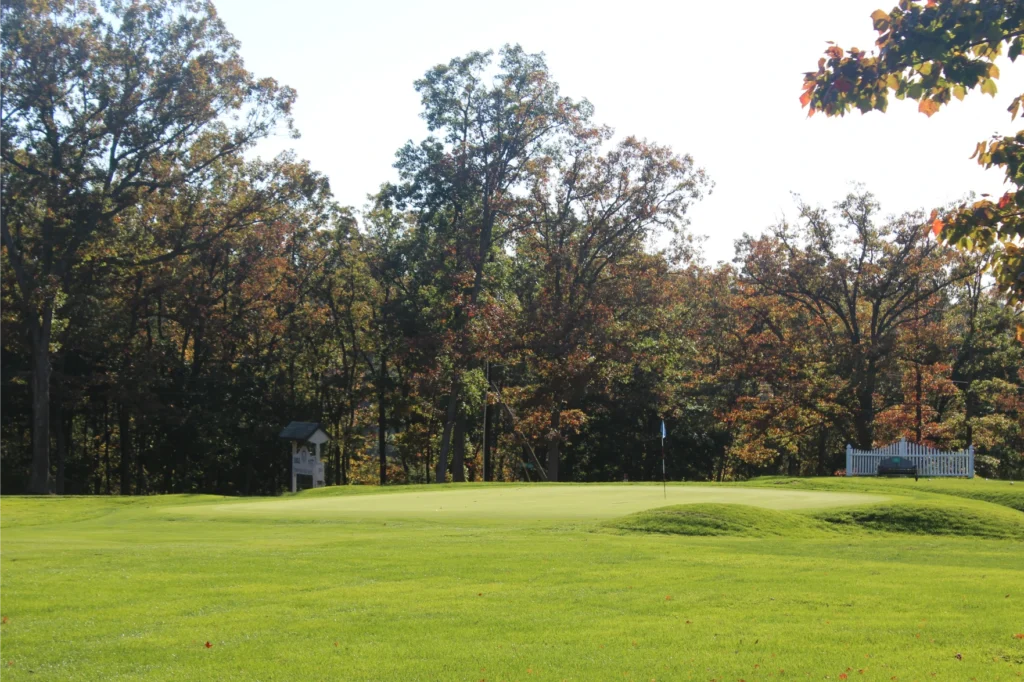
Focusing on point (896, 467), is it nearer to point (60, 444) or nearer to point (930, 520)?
point (930, 520)

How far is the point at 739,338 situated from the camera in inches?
1825

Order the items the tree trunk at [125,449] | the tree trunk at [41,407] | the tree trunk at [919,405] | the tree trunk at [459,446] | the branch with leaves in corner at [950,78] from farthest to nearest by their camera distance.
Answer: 1. the tree trunk at [125,449]
2. the tree trunk at [459,446]
3. the tree trunk at [919,405]
4. the tree trunk at [41,407]
5. the branch with leaves in corner at [950,78]

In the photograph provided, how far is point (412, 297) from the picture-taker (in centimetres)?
5078

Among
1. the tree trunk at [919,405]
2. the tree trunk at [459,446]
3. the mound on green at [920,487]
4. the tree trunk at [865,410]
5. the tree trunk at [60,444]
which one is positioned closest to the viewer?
the mound on green at [920,487]

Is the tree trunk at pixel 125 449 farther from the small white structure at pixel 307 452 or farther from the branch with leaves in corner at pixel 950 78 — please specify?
the branch with leaves in corner at pixel 950 78

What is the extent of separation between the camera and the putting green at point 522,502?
20.3 meters

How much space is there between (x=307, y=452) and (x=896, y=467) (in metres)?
21.3

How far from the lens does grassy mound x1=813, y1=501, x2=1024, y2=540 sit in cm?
1809

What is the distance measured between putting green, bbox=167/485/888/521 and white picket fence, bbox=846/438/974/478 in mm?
10851

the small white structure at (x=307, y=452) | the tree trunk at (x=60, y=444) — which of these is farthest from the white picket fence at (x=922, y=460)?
the tree trunk at (x=60, y=444)

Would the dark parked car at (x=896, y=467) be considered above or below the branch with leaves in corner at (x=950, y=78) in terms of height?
below

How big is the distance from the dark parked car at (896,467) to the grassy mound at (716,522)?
686 inches

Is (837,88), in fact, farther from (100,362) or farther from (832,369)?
(100,362)

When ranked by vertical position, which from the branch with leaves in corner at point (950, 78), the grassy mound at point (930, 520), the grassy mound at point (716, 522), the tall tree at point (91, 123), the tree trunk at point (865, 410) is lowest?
the grassy mound at point (930, 520)
